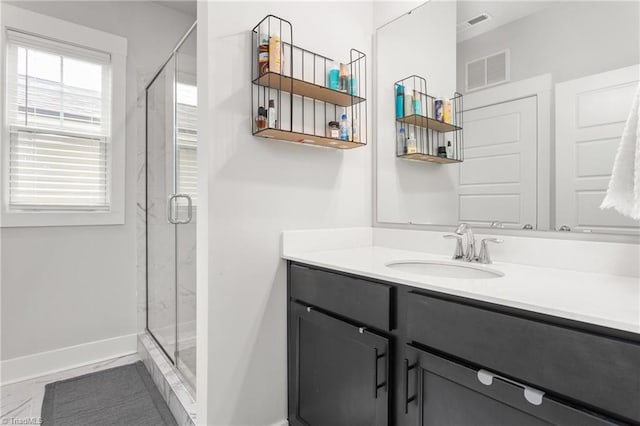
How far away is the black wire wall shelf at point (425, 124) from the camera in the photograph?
1.51 m

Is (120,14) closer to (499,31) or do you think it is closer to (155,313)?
(155,313)

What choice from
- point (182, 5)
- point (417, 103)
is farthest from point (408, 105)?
point (182, 5)

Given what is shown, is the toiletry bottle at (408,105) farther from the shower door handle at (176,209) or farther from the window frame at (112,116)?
the window frame at (112,116)

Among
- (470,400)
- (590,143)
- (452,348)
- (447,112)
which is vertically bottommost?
(470,400)

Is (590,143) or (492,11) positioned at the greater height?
(492,11)

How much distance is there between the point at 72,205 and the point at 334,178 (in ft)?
5.90

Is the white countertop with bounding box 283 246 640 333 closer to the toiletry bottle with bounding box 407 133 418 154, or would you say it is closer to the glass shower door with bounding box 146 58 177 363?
the toiletry bottle with bounding box 407 133 418 154

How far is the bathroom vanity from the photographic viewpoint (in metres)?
0.68

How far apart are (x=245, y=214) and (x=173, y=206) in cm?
78

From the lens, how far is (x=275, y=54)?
1351mm

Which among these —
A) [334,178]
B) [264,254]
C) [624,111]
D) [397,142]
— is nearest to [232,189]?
[264,254]

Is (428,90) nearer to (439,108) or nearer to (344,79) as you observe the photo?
(439,108)

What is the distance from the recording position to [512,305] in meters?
0.79

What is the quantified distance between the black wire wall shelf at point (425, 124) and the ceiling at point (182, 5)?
1.81 m
